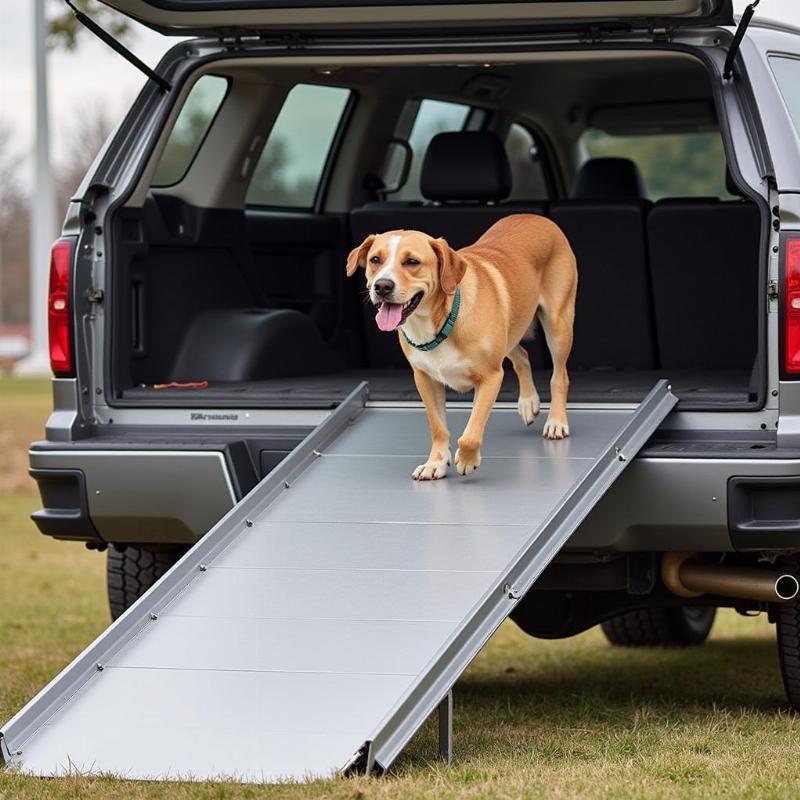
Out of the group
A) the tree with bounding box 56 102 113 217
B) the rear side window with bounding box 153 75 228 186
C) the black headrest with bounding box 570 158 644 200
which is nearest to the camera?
the rear side window with bounding box 153 75 228 186

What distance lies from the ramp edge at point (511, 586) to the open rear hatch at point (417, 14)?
3.99 feet

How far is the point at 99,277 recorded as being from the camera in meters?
6.10

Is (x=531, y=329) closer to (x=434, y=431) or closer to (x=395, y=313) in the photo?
(x=434, y=431)

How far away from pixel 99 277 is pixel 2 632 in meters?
2.87

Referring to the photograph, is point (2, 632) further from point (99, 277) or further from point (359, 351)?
point (99, 277)

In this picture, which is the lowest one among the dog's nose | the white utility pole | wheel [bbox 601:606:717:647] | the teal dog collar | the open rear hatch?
the white utility pole

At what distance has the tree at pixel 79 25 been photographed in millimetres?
17359

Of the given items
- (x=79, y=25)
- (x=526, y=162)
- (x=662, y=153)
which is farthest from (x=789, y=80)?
(x=79, y=25)

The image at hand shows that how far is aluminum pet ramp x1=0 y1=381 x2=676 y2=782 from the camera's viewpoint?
15.1 ft

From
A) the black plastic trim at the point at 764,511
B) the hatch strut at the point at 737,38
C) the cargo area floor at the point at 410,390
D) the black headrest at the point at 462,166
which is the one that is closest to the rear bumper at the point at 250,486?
the black plastic trim at the point at 764,511

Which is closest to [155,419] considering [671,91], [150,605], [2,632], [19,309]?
[150,605]

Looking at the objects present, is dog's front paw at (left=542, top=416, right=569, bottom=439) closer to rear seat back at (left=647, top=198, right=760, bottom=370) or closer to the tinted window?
rear seat back at (left=647, top=198, right=760, bottom=370)

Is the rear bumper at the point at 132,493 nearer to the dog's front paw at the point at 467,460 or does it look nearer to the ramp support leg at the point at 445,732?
the dog's front paw at the point at 467,460

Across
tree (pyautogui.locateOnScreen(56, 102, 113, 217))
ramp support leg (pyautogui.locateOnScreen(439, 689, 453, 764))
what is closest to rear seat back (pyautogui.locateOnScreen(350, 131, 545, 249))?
ramp support leg (pyautogui.locateOnScreen(439, 689, 453, 764))
